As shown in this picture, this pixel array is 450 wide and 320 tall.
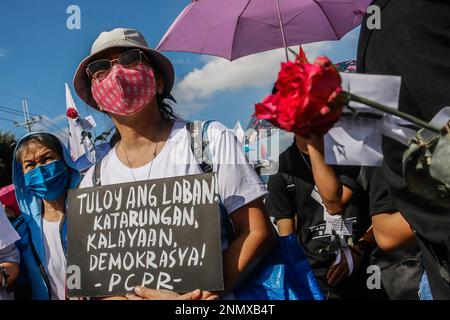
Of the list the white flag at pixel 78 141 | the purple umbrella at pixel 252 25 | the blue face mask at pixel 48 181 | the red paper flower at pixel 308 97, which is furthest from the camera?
the white flag at pixel 78 141

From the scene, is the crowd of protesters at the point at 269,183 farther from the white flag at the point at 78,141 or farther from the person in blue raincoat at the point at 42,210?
the white flag at the point at 78,141

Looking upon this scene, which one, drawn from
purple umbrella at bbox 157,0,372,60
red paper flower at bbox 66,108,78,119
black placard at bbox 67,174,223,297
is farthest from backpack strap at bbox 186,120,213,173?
red paper flower at bbox 66,108,78,119

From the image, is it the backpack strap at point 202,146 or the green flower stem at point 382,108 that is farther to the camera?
the backpack strap at point 202,146

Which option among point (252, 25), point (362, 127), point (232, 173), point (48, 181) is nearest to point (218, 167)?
point (232, 173)

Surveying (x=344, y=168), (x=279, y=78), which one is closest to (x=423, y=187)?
(x=279, y=78)

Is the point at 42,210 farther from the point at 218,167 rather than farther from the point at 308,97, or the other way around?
the point at 308,97

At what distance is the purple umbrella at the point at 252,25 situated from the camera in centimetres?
334

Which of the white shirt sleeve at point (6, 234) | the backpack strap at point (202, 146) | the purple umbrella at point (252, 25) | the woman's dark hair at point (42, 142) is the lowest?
the white shirt sleeve at point (6, 234)

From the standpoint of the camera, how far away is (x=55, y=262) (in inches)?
104

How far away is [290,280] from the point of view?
1.79 metres

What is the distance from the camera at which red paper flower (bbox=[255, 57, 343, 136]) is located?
0.82 meters

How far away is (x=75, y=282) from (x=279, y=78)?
1388 mm

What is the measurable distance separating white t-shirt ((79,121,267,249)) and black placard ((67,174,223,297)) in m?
0.09

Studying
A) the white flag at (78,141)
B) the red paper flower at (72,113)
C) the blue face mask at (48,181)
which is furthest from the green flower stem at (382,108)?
the red paper flower at (72,113)
